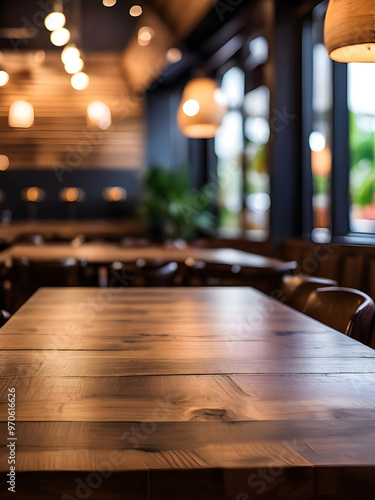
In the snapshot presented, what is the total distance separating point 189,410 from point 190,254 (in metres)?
3.75

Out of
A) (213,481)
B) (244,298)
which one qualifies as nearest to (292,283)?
(244,298)

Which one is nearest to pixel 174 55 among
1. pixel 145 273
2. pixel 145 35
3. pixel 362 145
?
pixel 145 35

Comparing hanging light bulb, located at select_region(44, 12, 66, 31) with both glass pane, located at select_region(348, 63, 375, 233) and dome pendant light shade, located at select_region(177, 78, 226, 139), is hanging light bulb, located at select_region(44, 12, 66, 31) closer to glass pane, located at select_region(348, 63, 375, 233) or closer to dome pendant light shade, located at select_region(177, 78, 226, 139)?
dome pendant light shade, located at select_region(177, 78, 226, 139)

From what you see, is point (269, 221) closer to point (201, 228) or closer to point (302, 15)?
point (302, 15)

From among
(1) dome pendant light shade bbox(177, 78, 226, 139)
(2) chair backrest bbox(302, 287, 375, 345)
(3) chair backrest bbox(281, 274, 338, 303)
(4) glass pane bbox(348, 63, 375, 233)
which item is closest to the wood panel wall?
(1) dome pendant light shade bbox(177, 78, 226, 139)

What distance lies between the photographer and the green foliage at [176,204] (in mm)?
8648

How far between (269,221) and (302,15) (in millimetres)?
2034

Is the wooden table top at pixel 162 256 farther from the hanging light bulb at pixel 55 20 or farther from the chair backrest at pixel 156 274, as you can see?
the hanging light bulb at pixel 55 20

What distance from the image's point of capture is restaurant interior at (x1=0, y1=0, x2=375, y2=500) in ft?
2.94

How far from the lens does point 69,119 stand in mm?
10203

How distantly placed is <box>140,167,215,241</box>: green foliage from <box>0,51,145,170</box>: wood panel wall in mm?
1392

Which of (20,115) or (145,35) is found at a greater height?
(145,35)

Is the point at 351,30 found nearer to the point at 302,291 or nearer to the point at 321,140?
the point at 302,291

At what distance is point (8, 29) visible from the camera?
31.1 feet
